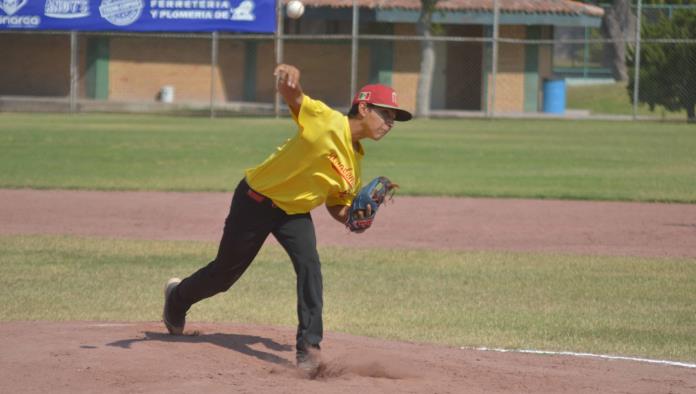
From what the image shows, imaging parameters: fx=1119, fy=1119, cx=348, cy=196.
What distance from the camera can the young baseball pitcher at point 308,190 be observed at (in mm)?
6328

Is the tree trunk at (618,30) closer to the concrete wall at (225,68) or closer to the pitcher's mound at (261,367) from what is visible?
the concrete wall at (225,68)

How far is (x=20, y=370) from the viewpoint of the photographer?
6199 mm

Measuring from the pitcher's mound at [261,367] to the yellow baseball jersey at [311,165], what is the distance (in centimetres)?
100

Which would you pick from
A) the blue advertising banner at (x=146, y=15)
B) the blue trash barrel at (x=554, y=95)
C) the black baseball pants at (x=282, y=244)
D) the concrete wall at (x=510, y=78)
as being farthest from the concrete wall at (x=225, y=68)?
the black baseball pants at (x=282, y=244)

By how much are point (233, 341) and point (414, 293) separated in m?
3.20

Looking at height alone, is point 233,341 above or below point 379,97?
below

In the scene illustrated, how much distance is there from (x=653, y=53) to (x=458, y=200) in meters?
19.3

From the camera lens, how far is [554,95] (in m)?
40.7

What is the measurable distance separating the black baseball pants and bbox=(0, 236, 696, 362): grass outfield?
188 centimetres

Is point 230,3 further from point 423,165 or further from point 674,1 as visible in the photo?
point 674,1

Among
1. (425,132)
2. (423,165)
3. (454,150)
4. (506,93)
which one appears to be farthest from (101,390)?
(506,93)

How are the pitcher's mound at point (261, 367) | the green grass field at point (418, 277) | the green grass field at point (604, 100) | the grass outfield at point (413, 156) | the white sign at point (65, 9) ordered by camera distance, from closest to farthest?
the pitcher's mound at point (261, 367), the green grass field at point (418, 277), the grass outfield at point (413, 156), the white sign at point (65, 9), the green grass field at point (604, 100)

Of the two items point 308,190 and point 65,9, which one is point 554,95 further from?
point 308,190

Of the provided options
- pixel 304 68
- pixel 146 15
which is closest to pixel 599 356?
pixel 146 15
